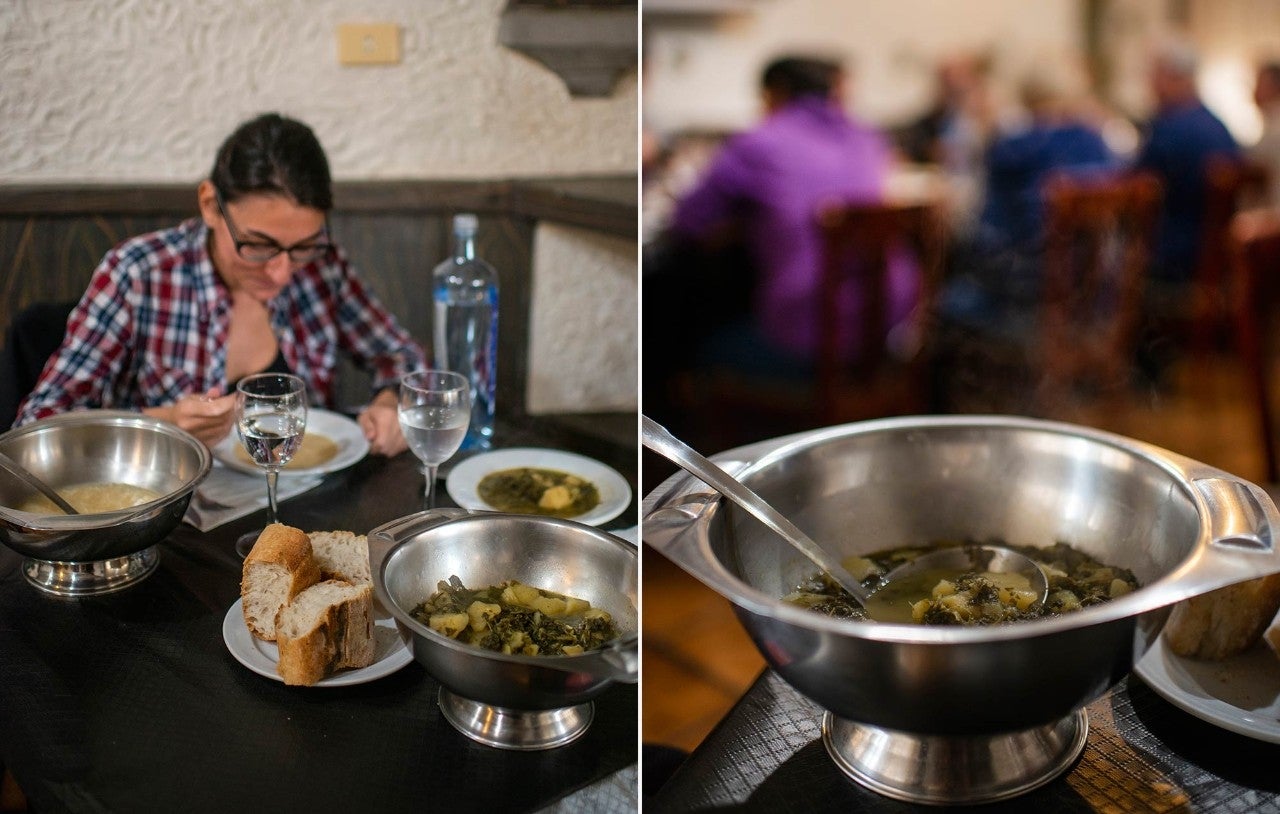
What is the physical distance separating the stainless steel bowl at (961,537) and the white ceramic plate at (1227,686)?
0.08 meters

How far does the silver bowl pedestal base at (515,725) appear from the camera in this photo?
2.73ft

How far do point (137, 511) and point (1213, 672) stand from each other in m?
0.91

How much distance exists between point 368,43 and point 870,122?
4161mm

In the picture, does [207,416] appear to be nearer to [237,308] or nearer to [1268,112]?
[237,308]

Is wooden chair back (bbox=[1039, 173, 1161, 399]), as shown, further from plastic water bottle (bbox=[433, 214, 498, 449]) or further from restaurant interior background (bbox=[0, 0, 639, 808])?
plastic water bottle (bbox=[433, 214, 498, 449])

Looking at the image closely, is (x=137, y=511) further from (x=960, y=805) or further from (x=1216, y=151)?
(x=1216, y=151)

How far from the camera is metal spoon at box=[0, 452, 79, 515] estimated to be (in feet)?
3.47

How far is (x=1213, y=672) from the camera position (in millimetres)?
866

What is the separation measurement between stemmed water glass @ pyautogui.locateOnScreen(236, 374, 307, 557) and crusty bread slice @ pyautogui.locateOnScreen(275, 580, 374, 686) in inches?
9.4

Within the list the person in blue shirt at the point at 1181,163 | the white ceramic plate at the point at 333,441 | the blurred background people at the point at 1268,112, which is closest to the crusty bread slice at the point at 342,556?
the white ceramic plate at the point at 333,441

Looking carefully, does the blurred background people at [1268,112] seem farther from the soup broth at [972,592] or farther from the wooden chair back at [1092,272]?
the soup broth at [972,592]

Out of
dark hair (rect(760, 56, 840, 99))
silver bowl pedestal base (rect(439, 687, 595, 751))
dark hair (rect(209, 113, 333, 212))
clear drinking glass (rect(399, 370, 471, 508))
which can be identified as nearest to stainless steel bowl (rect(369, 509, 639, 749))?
silver bowl pedestal base (rect(439, 687, 595, 751))

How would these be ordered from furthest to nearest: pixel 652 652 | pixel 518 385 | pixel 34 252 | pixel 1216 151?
1. pixel 1216 151
2. pixel 518 385
3. pixel 652 652
4. pixel 34 252

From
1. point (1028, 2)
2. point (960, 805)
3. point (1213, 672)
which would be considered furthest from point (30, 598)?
point (1028, 2)
